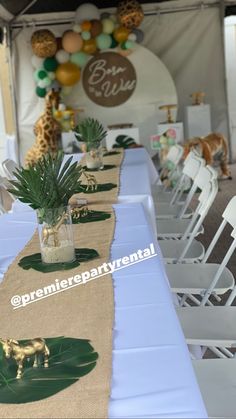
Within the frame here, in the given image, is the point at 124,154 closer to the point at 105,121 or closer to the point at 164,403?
the point at 105,121

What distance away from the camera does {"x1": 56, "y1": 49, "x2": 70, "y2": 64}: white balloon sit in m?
8.41

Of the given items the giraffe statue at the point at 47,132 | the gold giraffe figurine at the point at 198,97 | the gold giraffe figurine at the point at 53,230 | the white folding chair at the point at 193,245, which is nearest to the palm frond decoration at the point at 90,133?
the white folding chair at the point at 193,245

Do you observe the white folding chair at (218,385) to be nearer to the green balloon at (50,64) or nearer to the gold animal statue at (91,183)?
the gold animal statue at (91,183)

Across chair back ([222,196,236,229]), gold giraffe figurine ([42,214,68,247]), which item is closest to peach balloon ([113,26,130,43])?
chair back ([222,196,236,229])

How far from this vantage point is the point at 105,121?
890 cm

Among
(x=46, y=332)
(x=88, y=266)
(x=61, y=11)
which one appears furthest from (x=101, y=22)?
(x=46, y=332)

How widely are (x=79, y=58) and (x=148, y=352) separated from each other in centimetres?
760

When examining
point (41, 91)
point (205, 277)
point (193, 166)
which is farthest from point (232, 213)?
point (41, 91)

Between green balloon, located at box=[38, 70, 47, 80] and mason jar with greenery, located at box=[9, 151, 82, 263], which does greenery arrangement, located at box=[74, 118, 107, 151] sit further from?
green balloon, located at box=[38, 70, 47, 80]

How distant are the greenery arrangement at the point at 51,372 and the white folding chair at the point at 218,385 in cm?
49

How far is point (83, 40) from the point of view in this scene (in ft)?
27.4

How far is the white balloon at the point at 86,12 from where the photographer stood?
8.29 metres

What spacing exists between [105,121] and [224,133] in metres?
1.90

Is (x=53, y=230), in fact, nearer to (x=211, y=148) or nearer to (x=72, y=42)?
(x=211, y=148)
